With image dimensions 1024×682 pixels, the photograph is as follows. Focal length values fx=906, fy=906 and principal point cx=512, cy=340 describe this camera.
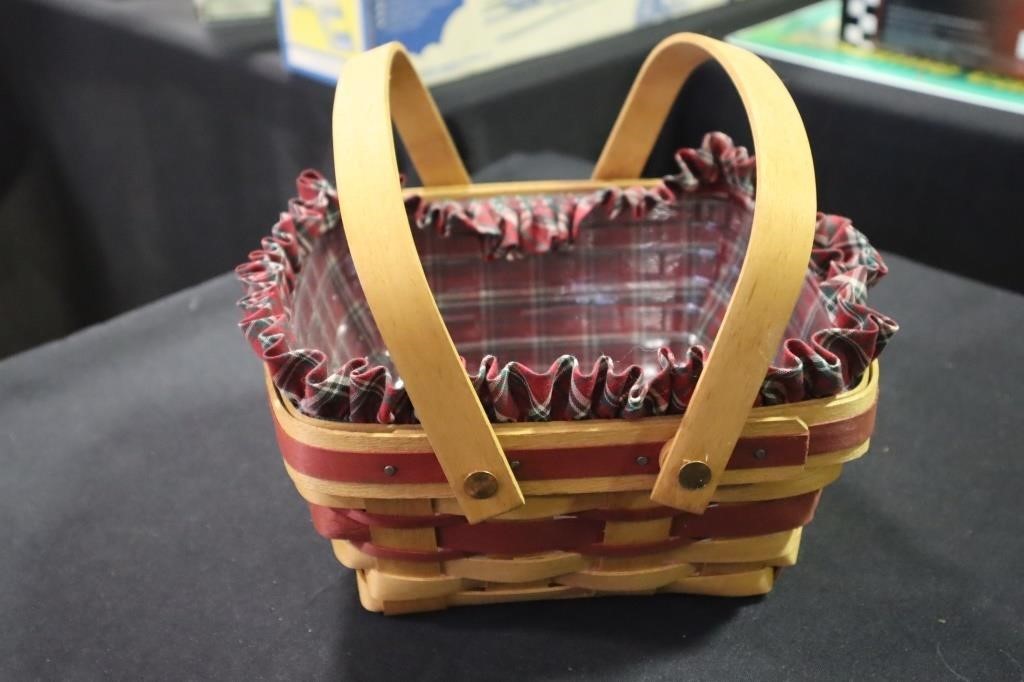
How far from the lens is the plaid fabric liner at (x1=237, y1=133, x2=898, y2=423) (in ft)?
1.73

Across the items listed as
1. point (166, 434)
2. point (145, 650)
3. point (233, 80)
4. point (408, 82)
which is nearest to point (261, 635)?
point (145, 650)

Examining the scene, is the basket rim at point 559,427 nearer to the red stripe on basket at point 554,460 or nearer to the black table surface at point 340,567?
the red stripe on basket at point 554,460

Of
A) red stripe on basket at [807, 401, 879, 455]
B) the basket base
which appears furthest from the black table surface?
red stripe on basket at [807, 401, 879, 455]

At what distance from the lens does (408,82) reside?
0.56 meters

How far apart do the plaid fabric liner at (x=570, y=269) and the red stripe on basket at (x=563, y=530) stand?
0.10m

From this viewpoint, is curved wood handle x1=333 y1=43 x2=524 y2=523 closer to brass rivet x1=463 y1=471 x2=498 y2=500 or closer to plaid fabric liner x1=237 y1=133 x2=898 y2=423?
brass rivet x1=463 y1=471 x2=498 y2=500

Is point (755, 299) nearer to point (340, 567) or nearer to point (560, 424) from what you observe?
point (560, 424)

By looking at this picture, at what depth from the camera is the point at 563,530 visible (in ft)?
1.43

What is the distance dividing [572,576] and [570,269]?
25 cm

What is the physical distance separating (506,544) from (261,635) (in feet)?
0.50

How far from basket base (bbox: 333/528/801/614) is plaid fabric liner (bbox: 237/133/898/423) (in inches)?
4.3

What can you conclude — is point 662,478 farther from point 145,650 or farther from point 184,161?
point 184,161

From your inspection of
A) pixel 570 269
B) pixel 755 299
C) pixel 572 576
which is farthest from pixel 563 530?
pixel 570 269

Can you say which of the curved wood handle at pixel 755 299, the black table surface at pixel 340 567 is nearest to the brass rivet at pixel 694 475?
the curved wood handle at pixel 755 299
